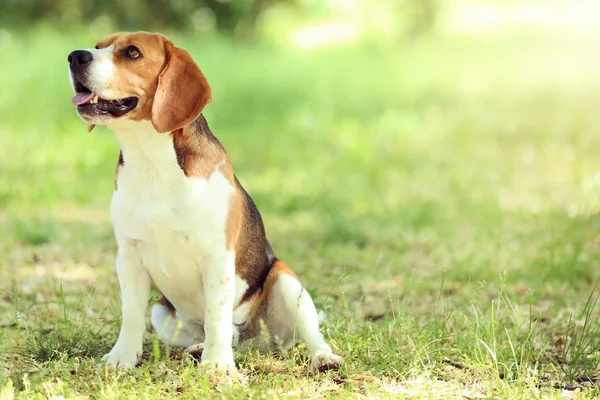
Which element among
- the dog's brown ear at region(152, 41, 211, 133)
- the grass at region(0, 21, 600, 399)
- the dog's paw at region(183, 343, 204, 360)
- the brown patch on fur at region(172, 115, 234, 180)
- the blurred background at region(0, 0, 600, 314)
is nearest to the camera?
the dog's brown ear at region(152, 41, 211, 133)

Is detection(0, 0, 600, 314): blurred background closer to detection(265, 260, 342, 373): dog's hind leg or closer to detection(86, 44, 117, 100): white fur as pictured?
detection(265, 260, 342, 373): dog's hind leg

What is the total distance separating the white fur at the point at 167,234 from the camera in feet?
13.2

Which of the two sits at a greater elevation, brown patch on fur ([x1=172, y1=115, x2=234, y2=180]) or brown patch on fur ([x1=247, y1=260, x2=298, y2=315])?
brown patch on fur ([x1=172, y1=115, x2=234, y2=180])

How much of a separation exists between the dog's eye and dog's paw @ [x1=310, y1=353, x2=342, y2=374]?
156 centimetres

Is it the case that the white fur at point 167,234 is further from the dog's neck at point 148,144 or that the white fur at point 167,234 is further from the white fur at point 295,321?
the white fur at point 295,321

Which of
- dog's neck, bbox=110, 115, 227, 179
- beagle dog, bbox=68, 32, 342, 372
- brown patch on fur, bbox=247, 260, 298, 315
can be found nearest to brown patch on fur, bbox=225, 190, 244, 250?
beagle dog, bbox=68, 32, 342, 372

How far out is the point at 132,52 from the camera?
13.0ft

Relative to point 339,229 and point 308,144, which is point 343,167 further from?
point 339,229

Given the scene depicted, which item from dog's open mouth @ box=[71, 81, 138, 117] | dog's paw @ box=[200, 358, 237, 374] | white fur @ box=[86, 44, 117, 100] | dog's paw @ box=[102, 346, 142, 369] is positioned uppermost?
white fur @ box=[86, 44, 117, 100]

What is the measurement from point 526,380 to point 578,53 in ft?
56.7

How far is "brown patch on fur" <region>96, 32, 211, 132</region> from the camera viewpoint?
3.93 metres

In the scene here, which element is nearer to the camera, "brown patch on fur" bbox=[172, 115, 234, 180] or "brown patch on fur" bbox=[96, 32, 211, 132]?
"brown patch on fur" bbox=[96, 32, 211, 132]

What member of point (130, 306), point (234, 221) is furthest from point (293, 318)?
point (130, 306)

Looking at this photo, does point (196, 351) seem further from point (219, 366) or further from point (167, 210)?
point (167, 210)
